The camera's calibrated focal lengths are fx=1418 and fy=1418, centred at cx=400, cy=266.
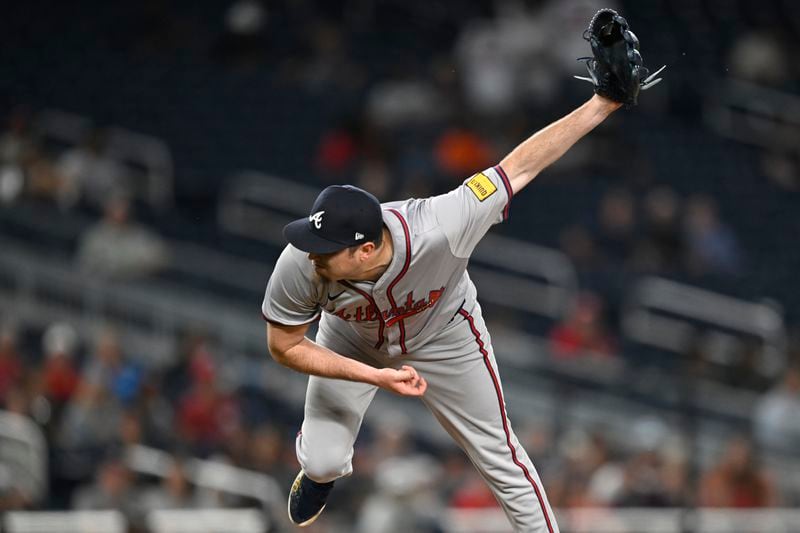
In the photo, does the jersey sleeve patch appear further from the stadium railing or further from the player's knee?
the stadium railing

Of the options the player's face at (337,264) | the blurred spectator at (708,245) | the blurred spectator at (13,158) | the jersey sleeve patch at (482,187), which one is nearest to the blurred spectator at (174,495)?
the blurred spectator at (13,158)

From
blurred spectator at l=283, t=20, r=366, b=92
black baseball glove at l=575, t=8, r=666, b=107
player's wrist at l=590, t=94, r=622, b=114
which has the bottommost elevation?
player's wrist at l=590, t=94, r=622, b=114

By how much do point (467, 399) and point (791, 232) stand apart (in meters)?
8.66

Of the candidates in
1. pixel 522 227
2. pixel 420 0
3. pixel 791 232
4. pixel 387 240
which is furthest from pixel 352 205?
pixel 420 0

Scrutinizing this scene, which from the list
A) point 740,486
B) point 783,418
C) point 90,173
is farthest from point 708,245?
point 90,173

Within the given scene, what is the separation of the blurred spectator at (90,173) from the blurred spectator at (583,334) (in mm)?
3957

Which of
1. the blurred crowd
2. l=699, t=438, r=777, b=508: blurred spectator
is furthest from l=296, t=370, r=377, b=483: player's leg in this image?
l=699, t=438, r=777, b=508: blurred spectator

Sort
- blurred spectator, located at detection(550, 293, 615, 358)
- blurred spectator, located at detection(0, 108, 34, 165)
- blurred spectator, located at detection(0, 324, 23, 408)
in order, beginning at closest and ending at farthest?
1. blurred spectator, located at detection(0, 324, 23, 408)
2. blurred spectator, located at detection(550, 293, 615, 358)
3. blurred spectator, located at detection(0, 108, 34, 165)

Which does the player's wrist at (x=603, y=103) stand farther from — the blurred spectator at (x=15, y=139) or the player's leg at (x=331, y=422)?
the blurred spectator at (x=15, y=139)

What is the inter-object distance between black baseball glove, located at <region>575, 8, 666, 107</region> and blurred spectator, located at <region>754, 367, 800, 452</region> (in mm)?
5824

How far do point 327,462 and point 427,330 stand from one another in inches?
25.7

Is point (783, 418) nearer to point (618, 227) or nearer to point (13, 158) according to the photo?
point (618, 227)

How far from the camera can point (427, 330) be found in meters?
5.38

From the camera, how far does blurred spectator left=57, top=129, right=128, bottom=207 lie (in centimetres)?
1228
